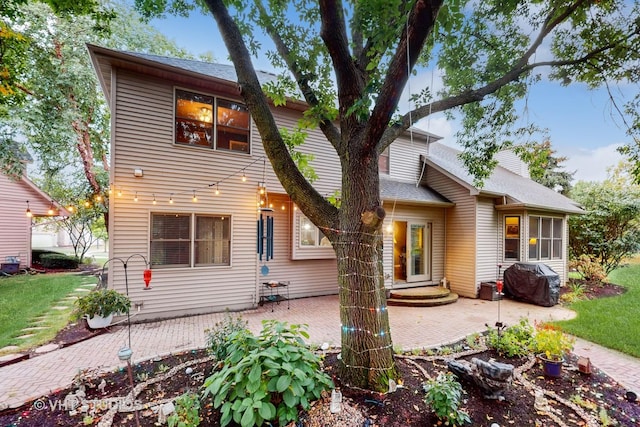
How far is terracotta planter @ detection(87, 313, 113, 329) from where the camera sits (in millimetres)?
5328

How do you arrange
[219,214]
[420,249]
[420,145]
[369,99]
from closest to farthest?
[369,99] → [219,214] → [420,249] → [420,145]

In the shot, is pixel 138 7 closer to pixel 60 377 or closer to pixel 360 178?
pixel 360 178

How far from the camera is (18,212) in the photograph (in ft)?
41.8

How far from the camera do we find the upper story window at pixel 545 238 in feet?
31.1

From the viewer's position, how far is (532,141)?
18.4 feet

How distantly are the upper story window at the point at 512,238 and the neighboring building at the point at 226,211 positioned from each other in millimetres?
45

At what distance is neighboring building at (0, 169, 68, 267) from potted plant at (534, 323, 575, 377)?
17.3 meters

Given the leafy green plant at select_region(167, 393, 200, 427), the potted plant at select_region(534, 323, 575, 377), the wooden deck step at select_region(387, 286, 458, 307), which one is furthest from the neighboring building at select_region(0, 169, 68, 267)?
the potted plant at select_region(534, 323, 575, 377)

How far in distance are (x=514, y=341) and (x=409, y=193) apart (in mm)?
5439

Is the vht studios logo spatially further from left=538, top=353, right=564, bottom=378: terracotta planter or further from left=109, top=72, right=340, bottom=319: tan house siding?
left=538, top=353, right=564, bottom=378: terracotta planter

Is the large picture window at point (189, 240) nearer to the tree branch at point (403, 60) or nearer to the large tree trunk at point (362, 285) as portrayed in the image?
the large tree trunk at point (362, 285)

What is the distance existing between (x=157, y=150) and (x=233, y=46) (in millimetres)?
3983

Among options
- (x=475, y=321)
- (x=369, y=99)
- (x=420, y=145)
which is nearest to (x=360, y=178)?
(x=369, y=99)

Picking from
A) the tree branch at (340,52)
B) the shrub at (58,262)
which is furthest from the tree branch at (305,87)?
the shrub at (58,262)
